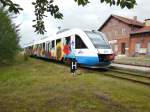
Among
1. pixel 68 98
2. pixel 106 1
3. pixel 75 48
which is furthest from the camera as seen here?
pixel 75 48

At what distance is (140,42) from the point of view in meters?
45.5

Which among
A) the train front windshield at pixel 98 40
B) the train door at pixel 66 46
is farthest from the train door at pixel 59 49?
the train front windshield at pixel 98 40

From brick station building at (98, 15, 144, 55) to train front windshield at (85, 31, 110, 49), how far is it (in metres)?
31.3

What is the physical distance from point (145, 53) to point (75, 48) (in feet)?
89.9

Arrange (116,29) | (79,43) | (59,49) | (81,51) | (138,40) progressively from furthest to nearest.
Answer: (116,29)
(138,40)
(59,49)
(79,43)
(81,51)

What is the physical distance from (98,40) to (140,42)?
95.1 ft

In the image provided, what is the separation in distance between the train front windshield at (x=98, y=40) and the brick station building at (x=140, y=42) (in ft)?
86.1

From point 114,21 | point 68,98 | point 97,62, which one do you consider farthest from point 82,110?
point 114,21

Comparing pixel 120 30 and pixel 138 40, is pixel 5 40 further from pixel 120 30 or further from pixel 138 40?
pixel 120 30

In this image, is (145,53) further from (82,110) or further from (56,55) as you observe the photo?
(82,110)

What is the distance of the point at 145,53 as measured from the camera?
43562 mm

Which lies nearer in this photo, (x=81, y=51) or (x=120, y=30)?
(x=81, y=51)

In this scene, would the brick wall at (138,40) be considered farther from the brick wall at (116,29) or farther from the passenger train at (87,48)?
the passenger train at (87,48)

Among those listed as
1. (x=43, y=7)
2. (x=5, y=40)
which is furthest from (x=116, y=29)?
(x=43, y=7)
